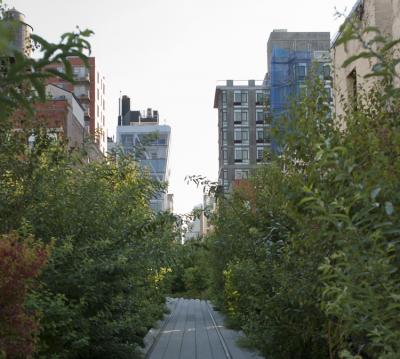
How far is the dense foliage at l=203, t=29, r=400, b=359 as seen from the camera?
3.19 m

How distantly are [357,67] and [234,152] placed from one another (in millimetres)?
72940

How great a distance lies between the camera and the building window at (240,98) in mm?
88594

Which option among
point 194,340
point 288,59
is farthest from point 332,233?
point 288,59

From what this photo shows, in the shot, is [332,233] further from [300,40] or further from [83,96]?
[300,40]

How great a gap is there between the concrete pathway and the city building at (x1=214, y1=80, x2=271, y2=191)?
195ft

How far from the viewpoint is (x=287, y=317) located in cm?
862

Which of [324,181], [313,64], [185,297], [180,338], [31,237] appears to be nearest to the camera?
[324,181]

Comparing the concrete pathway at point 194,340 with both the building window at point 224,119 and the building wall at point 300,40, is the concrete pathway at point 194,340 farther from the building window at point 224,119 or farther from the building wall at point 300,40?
the building window at point 224,119

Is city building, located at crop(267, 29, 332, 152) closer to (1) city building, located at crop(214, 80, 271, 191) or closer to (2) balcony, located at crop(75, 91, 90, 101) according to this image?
(1) city building, located at crop(214, 80, 271, 191)

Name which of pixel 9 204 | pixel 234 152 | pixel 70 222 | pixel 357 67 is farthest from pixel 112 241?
pixel 234 152

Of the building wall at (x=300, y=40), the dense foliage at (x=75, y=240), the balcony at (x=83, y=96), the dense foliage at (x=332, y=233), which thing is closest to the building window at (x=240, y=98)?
the building wall at (x=300, y=40)

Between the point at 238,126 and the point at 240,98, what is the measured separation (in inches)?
137

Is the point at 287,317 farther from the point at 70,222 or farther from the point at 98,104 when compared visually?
the point at 98,104

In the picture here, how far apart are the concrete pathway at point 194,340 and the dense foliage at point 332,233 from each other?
2.72 metres
